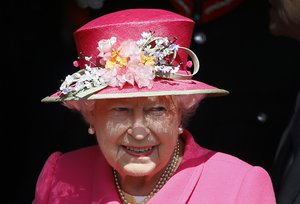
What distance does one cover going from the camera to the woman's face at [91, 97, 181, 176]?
2.47m

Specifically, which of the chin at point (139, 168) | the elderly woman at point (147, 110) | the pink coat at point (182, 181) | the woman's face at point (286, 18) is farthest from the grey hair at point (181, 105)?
the woman's face at point (286, 18)

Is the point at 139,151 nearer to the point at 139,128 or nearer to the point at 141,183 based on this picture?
the point at 139,128

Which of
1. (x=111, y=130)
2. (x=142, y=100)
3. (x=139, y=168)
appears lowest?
(x=139, y=168)

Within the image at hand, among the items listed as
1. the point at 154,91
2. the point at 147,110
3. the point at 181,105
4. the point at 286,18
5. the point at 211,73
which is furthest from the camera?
the point at 211,73

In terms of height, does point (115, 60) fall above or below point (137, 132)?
above

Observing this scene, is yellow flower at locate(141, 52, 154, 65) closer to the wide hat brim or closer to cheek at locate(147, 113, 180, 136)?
the wide hat brim

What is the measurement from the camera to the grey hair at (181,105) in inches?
101

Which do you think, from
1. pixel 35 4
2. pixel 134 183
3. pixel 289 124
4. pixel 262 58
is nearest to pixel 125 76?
pixel 134 183

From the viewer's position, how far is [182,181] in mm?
2627

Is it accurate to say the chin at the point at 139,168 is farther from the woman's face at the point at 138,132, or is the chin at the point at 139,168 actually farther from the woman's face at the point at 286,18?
the woman's face at the point at 286,18

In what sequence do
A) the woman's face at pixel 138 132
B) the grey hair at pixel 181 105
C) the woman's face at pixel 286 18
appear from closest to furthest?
the woman's face at pixel 138 132 → the grey hair at pixel 181 105 → the woman's face at pixel 286 18

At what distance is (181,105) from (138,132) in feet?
0.77

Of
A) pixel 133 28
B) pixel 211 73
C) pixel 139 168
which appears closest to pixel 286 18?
pixel 211 73

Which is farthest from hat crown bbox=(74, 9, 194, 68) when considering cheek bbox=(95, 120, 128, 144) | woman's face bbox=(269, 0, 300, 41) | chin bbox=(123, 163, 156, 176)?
woman's face bbox=(269, 0, 300, 41)
